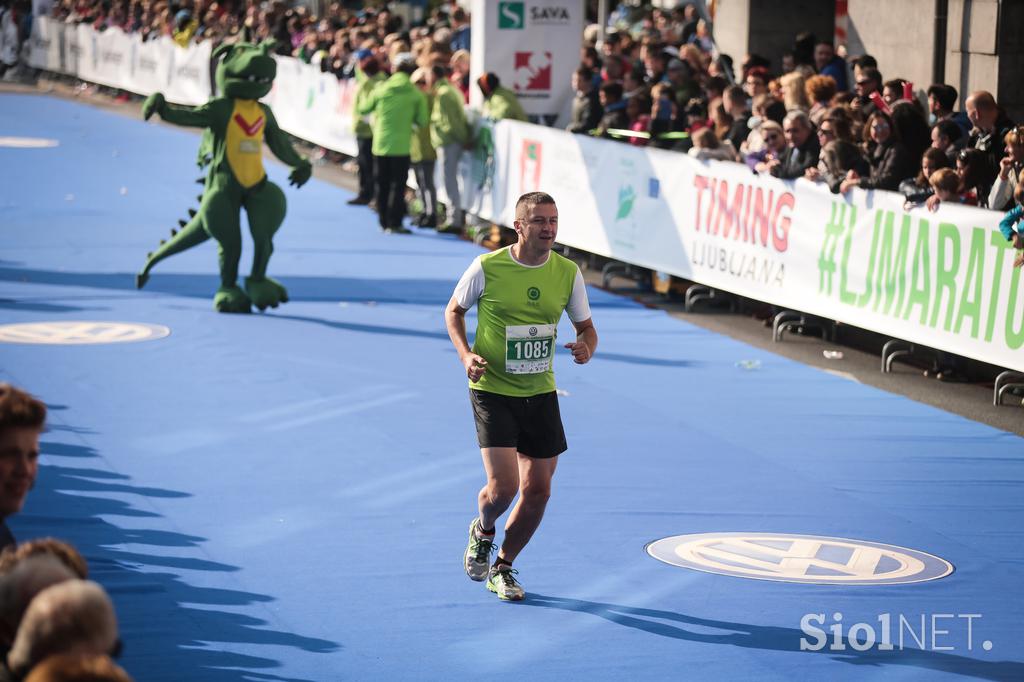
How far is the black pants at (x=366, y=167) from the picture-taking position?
956 inches

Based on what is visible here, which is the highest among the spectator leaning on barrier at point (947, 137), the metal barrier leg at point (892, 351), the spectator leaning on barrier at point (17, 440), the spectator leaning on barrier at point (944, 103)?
the spectator leaning on barrier at point (944, 103)

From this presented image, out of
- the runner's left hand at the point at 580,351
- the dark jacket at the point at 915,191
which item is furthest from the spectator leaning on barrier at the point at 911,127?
the runner's left hand at the point at 580,351

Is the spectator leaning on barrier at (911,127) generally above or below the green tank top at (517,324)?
above

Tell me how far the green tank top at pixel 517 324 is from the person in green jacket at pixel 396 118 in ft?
44.7

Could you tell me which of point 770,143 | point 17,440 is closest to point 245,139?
point 770,143

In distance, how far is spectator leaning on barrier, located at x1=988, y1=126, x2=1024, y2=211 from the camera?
12.4m

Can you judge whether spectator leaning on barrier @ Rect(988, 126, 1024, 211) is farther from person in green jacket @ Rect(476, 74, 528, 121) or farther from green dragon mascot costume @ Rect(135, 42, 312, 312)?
person in green jacket @ Rect(476, 74, 528, 121)

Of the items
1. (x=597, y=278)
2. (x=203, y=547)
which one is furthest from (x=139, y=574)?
(x=597, y=278)

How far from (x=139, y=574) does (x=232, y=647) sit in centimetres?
122

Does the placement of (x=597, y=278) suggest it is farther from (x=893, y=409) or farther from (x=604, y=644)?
(x=604, y=644)

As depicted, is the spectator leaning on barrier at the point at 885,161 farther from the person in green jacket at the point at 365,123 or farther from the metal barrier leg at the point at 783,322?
the person in green jacket at the point at 365,123

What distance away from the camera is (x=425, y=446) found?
38.2ft

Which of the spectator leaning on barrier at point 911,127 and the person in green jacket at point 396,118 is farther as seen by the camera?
the person in green jacket at point 396,118

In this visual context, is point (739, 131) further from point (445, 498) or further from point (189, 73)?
point (189, 73)
